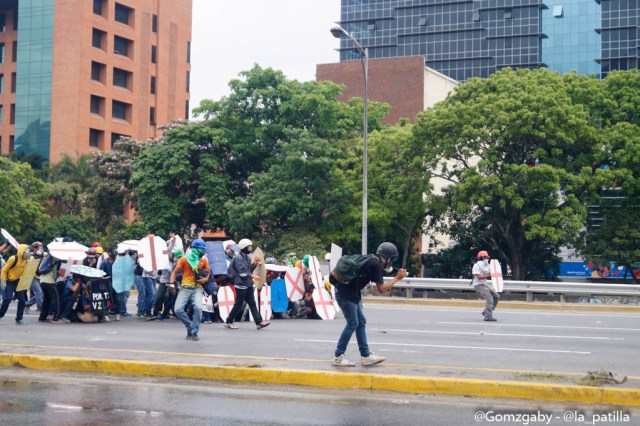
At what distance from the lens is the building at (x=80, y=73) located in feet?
238

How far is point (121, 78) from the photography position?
7669 centimetres

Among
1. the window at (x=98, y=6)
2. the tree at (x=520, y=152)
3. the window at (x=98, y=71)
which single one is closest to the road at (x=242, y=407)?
the tree at (x=520, y=152)

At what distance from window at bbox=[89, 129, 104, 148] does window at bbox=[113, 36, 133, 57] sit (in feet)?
24.7

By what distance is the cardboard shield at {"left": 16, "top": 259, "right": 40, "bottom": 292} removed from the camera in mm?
17406

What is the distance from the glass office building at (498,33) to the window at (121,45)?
177ft

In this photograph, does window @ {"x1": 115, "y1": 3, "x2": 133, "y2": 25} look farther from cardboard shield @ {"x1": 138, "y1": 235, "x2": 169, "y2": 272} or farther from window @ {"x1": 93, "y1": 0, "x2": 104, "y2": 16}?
cardboard shield @ {"x1": 138, "y1": 235, "x2": 169, "y2": 272}

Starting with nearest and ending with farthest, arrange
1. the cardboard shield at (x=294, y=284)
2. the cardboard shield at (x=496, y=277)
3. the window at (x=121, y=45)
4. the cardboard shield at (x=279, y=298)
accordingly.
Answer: the cardboard shield at (x=294, y=284) < the cardboard shield at (x=279, y=298) < the cardboard shield at (x=496, y=277) < the window at (x=121, y=45)

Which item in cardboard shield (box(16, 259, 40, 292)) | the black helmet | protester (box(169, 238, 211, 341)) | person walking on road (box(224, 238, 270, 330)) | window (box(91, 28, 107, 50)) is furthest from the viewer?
window (box(91, 28, 107, 50))

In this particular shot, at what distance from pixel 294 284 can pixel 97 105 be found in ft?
195

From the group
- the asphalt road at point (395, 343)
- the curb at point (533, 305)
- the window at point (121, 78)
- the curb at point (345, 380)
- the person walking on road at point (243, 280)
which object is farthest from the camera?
the window at point (121, 78)

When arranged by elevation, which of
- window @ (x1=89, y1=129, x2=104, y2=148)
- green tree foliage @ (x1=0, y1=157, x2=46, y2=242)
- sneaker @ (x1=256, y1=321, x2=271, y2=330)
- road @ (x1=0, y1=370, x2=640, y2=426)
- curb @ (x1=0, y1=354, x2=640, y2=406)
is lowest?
road @ (x1=0, y1=370, x2=640, y2=426)

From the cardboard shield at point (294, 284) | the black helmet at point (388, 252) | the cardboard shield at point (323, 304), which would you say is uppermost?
the black helmet at point (388, 252)

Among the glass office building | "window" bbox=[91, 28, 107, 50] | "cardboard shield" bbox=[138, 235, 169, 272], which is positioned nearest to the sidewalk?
"cardboard shield" bbox=[138, 235, 169, 272]

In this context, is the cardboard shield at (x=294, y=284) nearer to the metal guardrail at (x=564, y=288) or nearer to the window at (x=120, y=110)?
the metal guardrail at (x=564, y=288)
